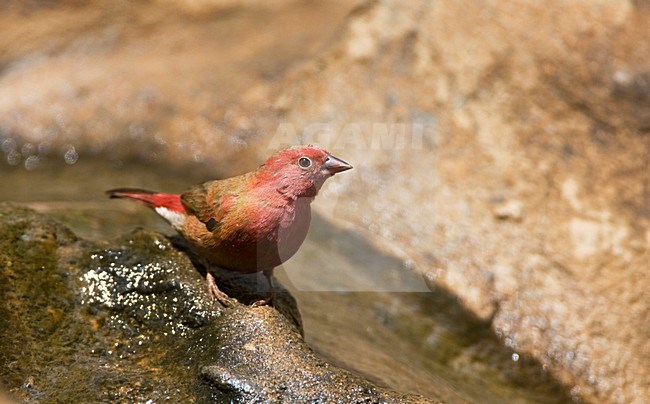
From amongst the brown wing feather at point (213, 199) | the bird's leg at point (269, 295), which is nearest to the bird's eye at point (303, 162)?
the brown wing feather at point (213, 199)

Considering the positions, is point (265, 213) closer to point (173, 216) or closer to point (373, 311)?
point (173, 216)

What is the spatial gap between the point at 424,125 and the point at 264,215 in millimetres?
2769

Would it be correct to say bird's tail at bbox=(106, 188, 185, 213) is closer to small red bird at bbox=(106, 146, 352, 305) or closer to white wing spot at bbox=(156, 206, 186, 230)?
white wing spot at bbox=(156, 206, 186, 230)

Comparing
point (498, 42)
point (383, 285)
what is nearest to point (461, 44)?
point (498, 42)

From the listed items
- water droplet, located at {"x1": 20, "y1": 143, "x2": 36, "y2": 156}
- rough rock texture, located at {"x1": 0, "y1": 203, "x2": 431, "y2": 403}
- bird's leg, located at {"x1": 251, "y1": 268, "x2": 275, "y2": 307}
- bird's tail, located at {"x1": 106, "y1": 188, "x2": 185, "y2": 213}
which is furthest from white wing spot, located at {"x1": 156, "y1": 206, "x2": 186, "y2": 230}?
water droplet, located at {"x1": 20, "y1": 143, "x2": 36, "y2": 156}

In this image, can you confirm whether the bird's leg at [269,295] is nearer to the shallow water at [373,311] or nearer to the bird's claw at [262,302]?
the bird's claw at [262,302]

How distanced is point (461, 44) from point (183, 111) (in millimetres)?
2381

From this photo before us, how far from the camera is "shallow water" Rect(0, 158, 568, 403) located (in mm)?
4617

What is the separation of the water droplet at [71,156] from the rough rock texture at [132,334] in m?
2.95

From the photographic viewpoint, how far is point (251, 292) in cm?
411

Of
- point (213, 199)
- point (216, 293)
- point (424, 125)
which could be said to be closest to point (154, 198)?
point (213, 199)

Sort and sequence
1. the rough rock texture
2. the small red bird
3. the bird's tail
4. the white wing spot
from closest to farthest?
the rough rock texture < the small red bird < the white wing spot < the bird's tail

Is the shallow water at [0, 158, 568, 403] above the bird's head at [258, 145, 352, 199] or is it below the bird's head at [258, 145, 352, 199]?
below

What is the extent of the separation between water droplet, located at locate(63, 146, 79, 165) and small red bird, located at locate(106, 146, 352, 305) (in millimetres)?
3291
